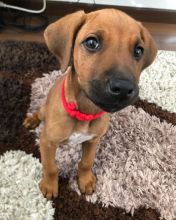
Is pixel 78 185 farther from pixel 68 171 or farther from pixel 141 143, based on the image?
pixel 141 143

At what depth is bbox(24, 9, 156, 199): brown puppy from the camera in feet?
4.23

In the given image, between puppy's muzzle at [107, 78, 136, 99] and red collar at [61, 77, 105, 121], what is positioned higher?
puppy's muzzle at [107, 78, 136, 99]

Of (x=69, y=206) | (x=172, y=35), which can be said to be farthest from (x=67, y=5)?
(x=69, y=206)

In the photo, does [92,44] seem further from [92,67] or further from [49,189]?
[49,189]

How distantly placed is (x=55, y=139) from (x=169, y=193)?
2.44ft

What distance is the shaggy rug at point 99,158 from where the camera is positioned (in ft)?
6.12

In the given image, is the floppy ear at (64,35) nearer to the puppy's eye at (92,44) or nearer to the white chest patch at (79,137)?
the puppy's eye at (92,44)

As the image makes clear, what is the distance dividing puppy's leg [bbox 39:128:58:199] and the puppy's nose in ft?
1.83

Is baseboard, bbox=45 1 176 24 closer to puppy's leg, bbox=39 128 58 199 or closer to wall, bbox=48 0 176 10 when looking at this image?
wall, bbox=48 0 176 10

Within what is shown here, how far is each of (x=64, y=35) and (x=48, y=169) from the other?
672 millimetres

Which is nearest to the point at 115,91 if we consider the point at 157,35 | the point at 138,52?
the point at 138,52

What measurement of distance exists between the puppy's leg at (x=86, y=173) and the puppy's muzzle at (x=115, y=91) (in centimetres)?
55

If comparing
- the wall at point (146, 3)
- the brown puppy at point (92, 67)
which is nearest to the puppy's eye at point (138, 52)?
the brown puppy at point (92, 67)

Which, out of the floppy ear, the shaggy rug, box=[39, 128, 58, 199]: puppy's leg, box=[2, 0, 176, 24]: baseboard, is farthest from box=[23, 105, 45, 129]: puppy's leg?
box=[2, 0, 176, 24]: baseboard
